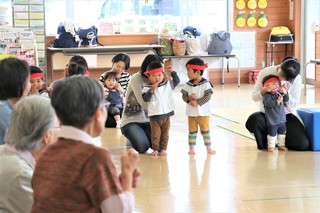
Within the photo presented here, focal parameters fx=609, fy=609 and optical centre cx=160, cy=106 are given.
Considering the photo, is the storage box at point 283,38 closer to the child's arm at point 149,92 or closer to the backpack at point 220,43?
the backpack at point 220,43

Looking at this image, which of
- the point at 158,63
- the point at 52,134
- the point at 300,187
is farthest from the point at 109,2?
the point at 52,134

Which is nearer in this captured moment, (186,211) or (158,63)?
(186,211)

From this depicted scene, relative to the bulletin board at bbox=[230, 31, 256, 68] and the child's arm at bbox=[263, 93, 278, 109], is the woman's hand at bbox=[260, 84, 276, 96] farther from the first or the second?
the bulletin board at bbox=[230, 31, 256, 68]

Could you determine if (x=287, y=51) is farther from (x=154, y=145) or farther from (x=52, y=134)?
(x=52, y=134)

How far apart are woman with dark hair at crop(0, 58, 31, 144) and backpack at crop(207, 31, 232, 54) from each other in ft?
29.0

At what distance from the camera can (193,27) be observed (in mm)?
11898

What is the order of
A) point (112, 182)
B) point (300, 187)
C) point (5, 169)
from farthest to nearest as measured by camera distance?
point (300, 187)
point (5, 169)
point (112, 182)

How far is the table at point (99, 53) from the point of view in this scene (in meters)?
10.6

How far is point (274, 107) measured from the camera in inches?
222

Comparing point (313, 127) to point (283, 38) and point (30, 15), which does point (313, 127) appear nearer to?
point (30, 15)

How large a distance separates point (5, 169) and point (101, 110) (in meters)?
0.57

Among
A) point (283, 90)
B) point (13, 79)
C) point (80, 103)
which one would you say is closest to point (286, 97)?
point (283, 90)

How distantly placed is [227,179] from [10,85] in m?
2.24

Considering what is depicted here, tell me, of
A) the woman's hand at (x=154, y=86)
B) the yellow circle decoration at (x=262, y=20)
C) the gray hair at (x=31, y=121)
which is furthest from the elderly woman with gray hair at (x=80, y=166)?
the yellow circle decoration at (x=262, y=20)
